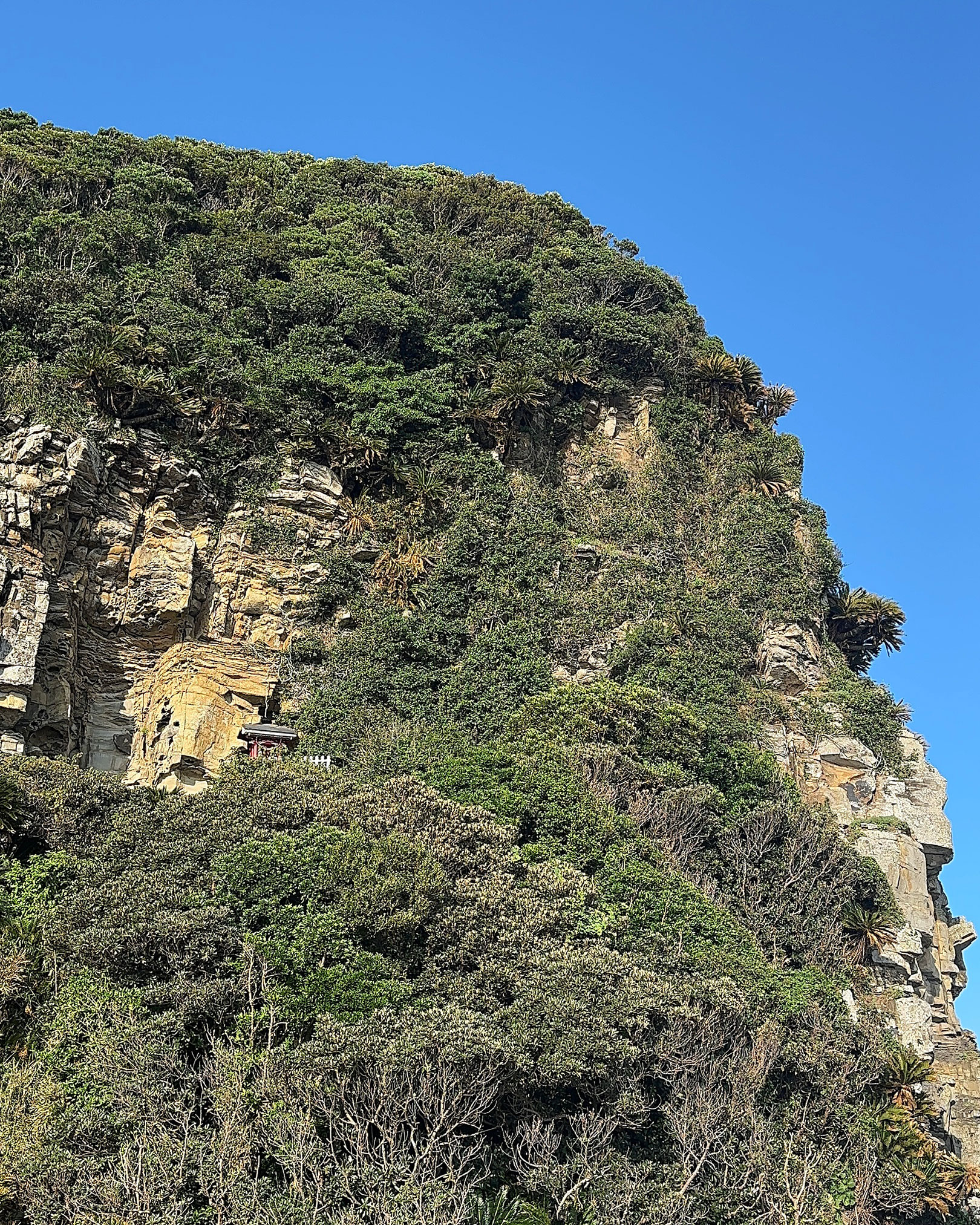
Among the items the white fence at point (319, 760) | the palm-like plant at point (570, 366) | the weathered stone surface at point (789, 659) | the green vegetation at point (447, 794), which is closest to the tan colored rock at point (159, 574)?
the green vegetation at point (447, 794)

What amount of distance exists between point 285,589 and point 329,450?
15.4 ft

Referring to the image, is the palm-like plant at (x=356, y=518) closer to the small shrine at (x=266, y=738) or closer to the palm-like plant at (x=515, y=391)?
the palm-like plant at (x=515, y=391)

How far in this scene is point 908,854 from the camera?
3148cm

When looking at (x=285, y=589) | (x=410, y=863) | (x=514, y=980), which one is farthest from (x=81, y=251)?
(x=514, y=980)

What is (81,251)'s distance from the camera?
3300cm

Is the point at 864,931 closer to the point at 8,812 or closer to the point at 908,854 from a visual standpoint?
the point at 908,854

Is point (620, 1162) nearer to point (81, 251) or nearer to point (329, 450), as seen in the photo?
point (329, 450)

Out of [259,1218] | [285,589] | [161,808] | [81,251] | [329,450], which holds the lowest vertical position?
[259,1218]

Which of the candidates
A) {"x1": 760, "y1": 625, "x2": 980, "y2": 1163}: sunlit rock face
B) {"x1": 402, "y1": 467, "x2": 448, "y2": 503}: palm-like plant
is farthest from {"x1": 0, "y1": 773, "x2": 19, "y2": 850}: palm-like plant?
{"x1": 760, "y1": 625, "x2": 980, "y2": 1163}: sunlit rock face

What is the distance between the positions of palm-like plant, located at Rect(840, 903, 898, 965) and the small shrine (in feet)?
45.6

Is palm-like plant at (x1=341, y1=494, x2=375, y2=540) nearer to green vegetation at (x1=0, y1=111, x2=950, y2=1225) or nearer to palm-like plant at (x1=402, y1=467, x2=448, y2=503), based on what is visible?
green vegetation at (x1=0, y1=111, x2=950, y2=1225)

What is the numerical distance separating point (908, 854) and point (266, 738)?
1741 cm

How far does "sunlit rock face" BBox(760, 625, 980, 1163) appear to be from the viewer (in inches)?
1142

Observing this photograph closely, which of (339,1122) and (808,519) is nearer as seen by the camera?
(339,1122)
